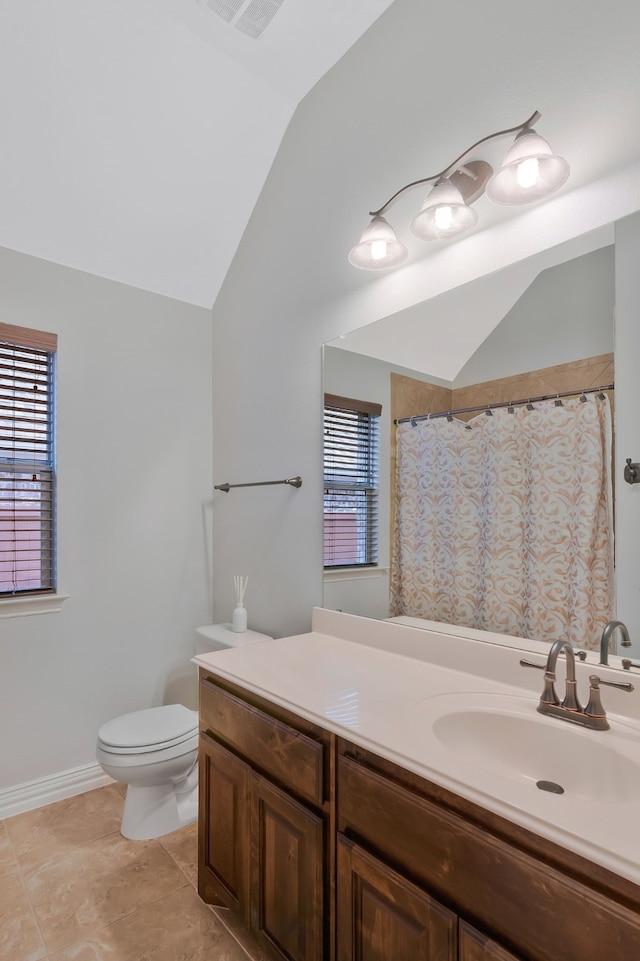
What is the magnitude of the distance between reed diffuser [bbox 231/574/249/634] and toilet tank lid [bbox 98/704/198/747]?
410 millimetres

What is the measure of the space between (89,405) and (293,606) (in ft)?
4.44

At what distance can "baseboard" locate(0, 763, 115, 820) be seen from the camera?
84.0 inches

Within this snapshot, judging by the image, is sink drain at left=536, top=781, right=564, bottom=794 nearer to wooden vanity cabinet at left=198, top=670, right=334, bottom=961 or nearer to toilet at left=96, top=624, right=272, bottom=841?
wooden vanity cabinet at left=198, top=670, right=334, bottom=961

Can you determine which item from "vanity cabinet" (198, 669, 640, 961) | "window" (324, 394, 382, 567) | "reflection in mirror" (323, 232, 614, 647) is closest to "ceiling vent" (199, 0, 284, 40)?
"reflection in mirror" (323, 232, 614, 647)

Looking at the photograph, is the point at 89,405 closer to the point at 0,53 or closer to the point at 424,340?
the point at 0,53

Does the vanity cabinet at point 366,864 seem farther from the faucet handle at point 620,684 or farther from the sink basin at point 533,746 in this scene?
the faucet handle at point 620,684

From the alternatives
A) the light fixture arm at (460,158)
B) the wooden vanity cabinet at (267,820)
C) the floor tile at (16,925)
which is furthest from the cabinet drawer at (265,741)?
the light fixture arm at (460,158)

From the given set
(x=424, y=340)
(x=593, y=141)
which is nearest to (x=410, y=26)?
(x=593, y=141)

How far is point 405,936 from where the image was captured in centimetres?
95

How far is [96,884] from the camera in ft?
5.74

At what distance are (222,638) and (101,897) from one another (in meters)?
0.96

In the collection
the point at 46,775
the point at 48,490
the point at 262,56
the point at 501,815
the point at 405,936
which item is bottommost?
the point at 46,775

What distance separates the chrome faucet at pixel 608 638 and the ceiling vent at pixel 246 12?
2271 millimetres

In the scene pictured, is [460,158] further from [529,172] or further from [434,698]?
[434,698]
